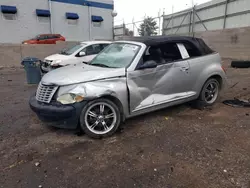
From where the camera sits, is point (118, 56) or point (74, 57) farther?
point (74, 57)

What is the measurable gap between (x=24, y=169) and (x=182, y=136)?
2417 millimetres

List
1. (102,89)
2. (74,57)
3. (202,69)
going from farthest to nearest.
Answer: (74,57), (202,69), (102,89)

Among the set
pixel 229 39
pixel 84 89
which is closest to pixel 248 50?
pixel 229 39

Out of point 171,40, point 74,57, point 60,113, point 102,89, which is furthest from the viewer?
point 74,57

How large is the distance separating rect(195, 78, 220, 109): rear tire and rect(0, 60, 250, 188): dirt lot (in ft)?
1.01

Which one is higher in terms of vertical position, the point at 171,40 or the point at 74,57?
the point at 171,40

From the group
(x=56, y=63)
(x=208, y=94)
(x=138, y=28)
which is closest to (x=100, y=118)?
(x=208, y=94)

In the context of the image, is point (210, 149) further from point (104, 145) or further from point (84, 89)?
point (84, 89)

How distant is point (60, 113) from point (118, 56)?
5.23 ft

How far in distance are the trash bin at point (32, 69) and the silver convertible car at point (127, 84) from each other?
438 cm

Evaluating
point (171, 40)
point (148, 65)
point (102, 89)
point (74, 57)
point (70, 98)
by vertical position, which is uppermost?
point (171, 40)

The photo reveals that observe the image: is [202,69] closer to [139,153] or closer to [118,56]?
[118,56]

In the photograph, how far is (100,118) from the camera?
3.43m

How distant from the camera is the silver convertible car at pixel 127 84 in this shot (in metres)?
3.26
